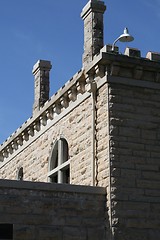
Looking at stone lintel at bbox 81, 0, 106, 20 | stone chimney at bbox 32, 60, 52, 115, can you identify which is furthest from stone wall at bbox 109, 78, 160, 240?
stone chimney at bbox 32, 60, 52, 115

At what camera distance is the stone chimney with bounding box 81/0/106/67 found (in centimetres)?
1537

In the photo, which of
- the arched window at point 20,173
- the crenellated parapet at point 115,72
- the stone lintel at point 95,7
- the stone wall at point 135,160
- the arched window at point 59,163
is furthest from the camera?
the arched window at point 20,173

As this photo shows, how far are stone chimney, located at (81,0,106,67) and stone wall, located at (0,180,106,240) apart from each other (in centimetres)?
393

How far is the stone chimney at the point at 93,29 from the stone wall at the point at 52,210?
3935mm

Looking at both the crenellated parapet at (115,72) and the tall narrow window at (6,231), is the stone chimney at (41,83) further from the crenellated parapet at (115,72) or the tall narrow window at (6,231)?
the tall narrow window at (6,231)

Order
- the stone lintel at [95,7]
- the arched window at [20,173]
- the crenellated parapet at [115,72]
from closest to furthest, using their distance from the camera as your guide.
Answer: the crenellated parapet at [115,72] → the stone lintel at [95,7] → the arched window at [20,173]

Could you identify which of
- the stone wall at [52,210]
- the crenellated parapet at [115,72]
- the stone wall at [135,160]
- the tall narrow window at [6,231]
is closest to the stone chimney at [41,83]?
the crenellated parapet at [115,72]

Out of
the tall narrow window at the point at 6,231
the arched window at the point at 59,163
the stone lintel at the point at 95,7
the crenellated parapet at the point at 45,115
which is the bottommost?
the tall narrow window at the point at 6,231

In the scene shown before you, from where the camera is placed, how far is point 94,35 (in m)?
15.5

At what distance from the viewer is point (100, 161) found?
14.0m

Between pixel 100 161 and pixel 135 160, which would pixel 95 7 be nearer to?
pixel 100 161

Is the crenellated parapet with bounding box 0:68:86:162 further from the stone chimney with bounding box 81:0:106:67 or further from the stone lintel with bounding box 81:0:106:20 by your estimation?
the stone lintel with bounding box 81:0:106:20

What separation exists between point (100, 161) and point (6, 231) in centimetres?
299

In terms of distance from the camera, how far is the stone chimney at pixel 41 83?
19.3 metres
